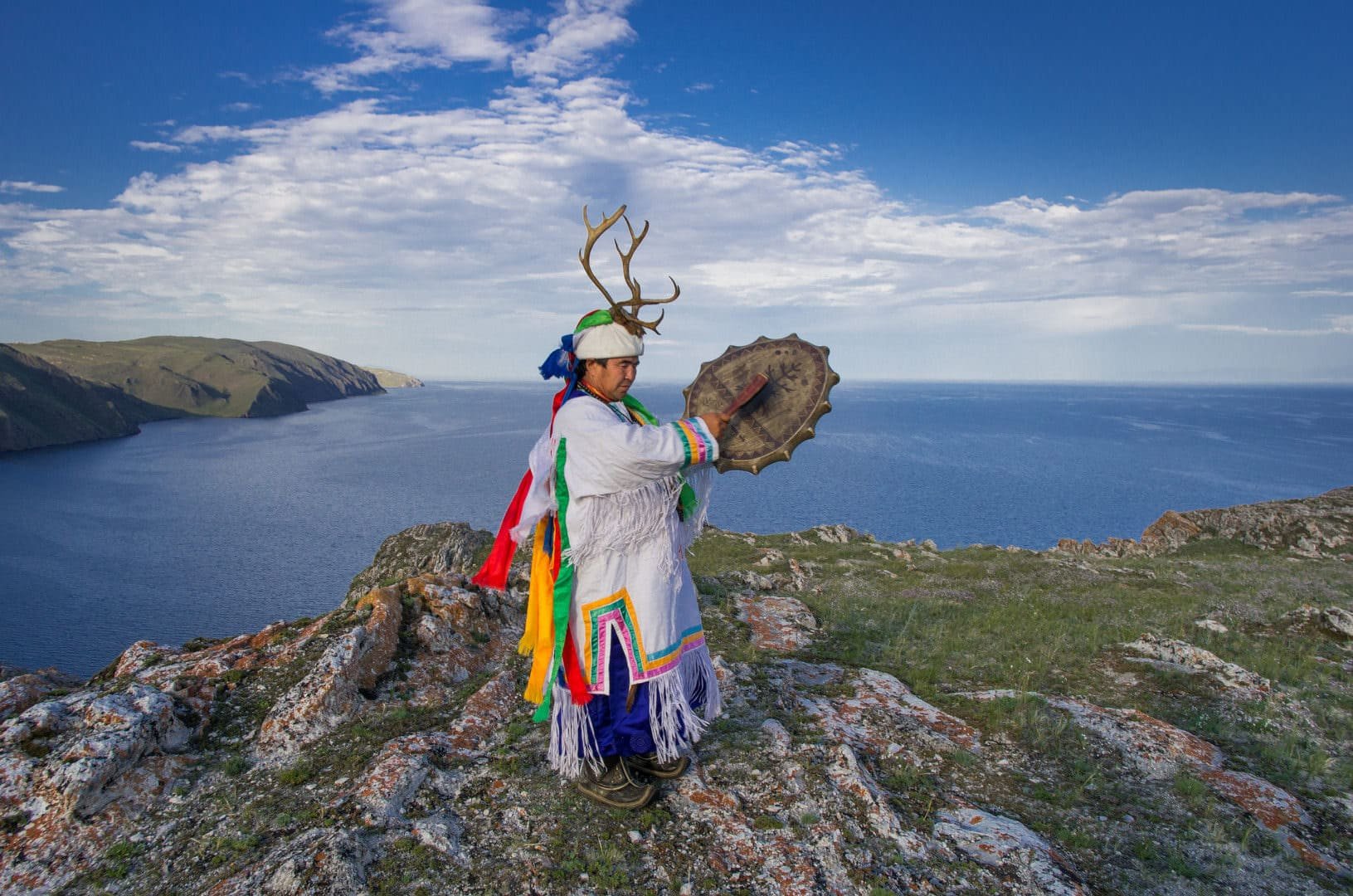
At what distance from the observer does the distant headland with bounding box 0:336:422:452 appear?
349 feet

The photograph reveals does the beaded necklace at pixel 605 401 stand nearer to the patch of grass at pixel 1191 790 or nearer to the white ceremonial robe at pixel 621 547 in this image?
the white ceremonial robe at pixel 621 547

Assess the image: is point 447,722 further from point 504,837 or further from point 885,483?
point 885,483

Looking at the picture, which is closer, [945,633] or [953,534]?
[945,633]

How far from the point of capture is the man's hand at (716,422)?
4.04 meters

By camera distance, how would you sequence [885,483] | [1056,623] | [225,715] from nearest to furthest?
[225,715]
[1056,623]
[885,483]

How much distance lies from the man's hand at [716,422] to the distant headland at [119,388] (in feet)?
439

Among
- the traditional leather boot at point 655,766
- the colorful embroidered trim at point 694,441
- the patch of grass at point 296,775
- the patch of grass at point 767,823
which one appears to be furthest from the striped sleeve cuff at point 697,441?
the patch of grass at point 296,775

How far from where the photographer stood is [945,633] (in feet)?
27.2

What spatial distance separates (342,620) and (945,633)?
266 inches

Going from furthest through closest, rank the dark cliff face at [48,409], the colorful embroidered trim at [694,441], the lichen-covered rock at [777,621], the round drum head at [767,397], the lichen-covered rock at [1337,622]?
the dark cliff face at [48,409], the lichen-covered rock at [1337,622], the lichen-covered rock at [777,621], the round drum head at [767,397], the colorful embroidered trim at [694,441]

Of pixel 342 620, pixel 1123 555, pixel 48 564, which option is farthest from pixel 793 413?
pixel 48 564

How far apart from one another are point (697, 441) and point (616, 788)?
2.29 metres

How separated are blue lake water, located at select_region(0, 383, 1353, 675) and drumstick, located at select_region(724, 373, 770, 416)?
133ft

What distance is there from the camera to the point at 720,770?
185 inches
